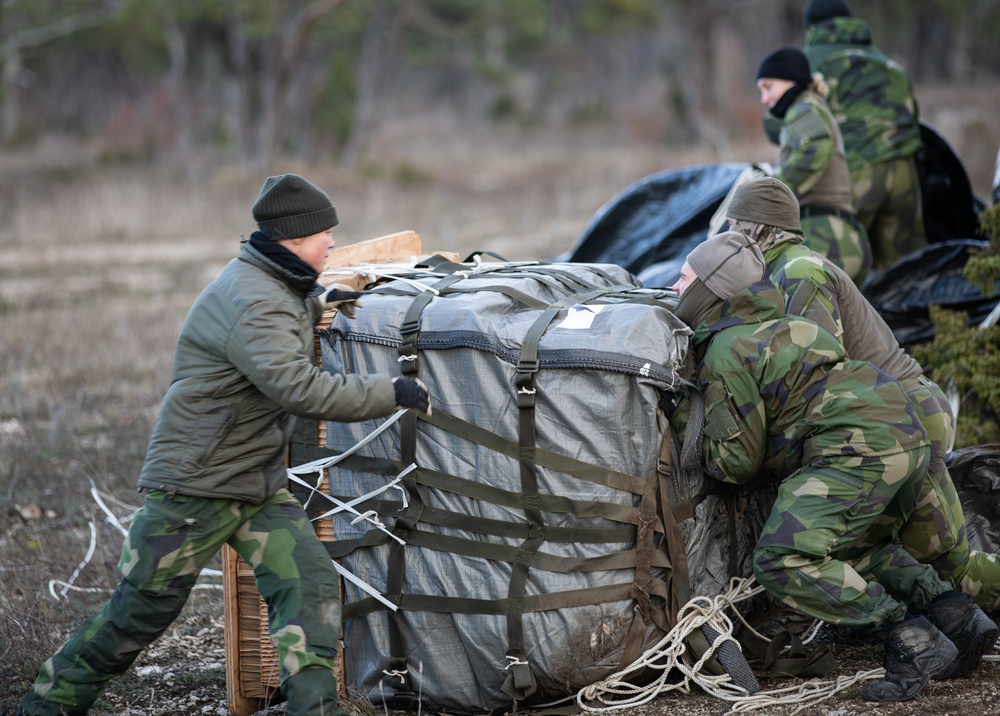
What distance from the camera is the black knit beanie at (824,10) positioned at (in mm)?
7652

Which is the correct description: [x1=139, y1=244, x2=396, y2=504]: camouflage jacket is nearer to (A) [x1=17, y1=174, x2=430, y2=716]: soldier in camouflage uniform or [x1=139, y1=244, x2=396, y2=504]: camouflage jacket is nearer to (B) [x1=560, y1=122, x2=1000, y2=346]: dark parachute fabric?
(A) [x1=17, y1=174, x2=430, y2=716]: soldier in camouflage uniform

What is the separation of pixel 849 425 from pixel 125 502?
14.7ft

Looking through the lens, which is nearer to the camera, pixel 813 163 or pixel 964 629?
pixel 964 629

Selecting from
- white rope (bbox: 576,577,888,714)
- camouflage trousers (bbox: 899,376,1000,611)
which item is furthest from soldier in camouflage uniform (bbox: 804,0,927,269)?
white rope (bbox: 576,577,888,714)

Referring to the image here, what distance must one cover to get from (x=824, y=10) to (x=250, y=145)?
66.9ft

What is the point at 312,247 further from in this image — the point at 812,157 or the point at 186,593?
the point at 812,157

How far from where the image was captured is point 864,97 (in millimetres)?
7449

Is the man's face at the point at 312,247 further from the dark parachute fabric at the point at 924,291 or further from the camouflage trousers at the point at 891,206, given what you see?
the camouflage trousers at the point at 891,206

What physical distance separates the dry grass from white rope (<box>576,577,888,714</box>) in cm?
8

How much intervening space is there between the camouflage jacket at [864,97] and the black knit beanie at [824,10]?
0.09 meters

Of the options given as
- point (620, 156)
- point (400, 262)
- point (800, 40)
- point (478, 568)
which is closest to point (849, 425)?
point (478, 568)

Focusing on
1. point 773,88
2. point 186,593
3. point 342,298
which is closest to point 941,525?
point 342,298

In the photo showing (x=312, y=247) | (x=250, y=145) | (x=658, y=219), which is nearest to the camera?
(x=312, y=247)

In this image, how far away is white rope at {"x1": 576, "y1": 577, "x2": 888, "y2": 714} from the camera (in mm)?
3834
